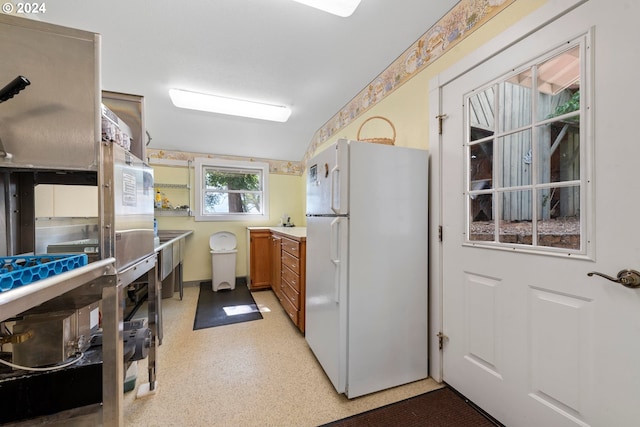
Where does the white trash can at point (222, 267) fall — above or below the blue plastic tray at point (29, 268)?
below

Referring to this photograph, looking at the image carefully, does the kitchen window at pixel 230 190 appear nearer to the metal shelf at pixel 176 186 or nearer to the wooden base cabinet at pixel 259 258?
the metal shelf at pixel 176 186

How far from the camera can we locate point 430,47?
1771 millimetres

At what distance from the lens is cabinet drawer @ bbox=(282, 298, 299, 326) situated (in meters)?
2.41

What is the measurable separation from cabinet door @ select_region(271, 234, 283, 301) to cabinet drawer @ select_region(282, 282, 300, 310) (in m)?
0.23

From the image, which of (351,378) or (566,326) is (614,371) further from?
(351,378)

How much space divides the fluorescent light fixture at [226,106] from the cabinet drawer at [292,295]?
6.76 ft

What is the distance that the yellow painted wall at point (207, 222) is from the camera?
3770mm

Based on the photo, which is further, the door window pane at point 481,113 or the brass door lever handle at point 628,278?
the door window pane at point 481,113

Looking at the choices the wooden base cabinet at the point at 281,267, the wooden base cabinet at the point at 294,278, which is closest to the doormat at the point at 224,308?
the wooden base cabinet at the point at 281,267

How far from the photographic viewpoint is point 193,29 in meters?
1.81

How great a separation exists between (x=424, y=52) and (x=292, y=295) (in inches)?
97.0

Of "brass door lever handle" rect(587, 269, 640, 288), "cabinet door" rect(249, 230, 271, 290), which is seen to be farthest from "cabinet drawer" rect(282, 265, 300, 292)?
Result: "brass door lever handle" rect(587, 269, 640, 288)

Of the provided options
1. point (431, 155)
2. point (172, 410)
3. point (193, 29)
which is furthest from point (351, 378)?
point (193, 29)

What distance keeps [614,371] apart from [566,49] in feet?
4.51
